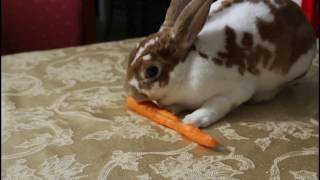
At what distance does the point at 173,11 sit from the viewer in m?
0.92

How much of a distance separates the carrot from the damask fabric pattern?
0.04 feet

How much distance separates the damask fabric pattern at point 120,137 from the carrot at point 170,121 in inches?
0.5

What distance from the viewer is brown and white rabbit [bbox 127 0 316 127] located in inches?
36.1

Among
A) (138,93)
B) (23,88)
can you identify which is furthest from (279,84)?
(23,88)

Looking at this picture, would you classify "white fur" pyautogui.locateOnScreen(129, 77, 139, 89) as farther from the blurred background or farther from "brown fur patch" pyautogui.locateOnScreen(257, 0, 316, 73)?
the blurred background

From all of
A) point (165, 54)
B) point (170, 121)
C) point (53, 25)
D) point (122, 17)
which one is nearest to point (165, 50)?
point (165, 54)

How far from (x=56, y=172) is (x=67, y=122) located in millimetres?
178

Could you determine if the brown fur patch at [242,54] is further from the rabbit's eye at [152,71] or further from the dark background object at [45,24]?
the dark background object at [45,24]

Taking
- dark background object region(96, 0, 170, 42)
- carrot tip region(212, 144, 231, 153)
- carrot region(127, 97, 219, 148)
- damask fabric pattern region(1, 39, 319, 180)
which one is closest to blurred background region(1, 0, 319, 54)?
dark background object region(96, 0, 170, 42)

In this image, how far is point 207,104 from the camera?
3.10 ft

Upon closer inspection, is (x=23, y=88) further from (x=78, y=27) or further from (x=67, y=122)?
(x=78, y=27)

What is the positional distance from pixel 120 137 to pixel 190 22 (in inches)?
9.2

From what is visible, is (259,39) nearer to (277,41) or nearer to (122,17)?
(277,41)

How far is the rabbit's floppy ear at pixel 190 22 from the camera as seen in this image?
34.7 inches
